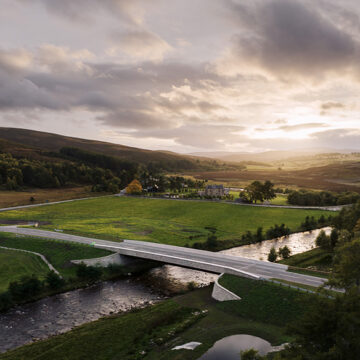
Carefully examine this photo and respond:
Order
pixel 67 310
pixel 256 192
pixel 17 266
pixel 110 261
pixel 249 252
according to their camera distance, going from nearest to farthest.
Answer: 1. pixel 67 310
2. pixel 17 266
3. pixel 110 261
4. pixel 249 252
5. pixel 256 192

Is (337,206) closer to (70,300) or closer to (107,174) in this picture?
(70,300)

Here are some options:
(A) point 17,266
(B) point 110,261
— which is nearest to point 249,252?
(B) point 110,261

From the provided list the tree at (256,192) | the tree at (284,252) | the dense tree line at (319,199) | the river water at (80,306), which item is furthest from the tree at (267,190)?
the river water at (80,306)

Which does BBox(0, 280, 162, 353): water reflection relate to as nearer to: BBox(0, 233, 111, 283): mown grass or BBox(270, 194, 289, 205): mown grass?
BBox(0, 233, 111, 283): mown grass

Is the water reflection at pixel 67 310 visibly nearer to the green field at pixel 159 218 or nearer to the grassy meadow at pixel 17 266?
the grassy meadow at pixel 17 266

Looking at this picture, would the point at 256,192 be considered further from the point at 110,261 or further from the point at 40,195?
the point at 40,195

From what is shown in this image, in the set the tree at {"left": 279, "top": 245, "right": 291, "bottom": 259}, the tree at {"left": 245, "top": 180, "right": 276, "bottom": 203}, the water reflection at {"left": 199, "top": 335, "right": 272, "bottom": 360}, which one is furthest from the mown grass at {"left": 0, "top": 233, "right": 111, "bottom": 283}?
the tree at {"left": 245, "top": 180, "right": 276, "bottom": 203}

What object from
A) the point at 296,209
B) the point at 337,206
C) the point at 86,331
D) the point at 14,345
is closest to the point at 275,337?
the point at 86,331
